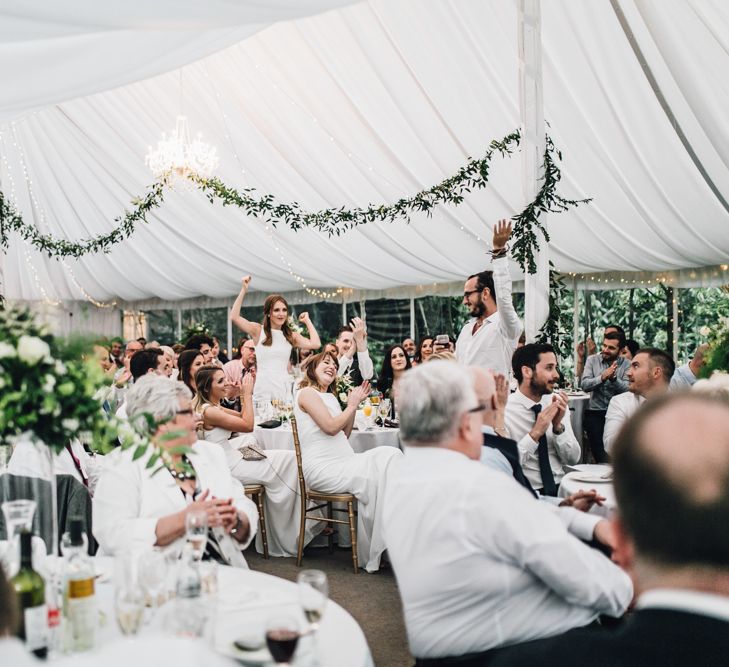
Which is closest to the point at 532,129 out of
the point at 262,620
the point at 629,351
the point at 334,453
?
the point at 334,453

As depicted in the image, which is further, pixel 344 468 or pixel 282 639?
pixel 344 468

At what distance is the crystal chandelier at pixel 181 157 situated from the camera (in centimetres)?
787

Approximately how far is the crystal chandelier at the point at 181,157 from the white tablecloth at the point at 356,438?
339cm

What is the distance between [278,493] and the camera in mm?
5246

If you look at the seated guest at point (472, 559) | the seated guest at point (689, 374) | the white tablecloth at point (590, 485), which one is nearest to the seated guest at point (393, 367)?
the seated guest at point (689, 374)

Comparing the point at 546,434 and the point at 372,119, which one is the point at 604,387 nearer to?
the point at 372,119

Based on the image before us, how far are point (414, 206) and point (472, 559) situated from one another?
5791 millimetres

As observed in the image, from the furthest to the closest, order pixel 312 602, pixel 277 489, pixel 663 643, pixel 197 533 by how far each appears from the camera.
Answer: pixel 277 489
pixel 197 533
pixel 312 602
pixel 663 643

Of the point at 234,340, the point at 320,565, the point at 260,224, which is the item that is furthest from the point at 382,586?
the point at 234,340

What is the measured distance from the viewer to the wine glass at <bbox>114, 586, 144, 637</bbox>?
1594 millimetres

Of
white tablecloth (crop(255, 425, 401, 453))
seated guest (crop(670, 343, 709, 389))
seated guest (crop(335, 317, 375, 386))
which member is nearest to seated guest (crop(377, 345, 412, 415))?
seated guest (crop(335, 317, 375, 386))

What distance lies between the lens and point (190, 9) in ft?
9.86

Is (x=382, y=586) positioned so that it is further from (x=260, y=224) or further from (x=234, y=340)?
(x=234, y=340)

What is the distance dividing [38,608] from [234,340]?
534 inches
